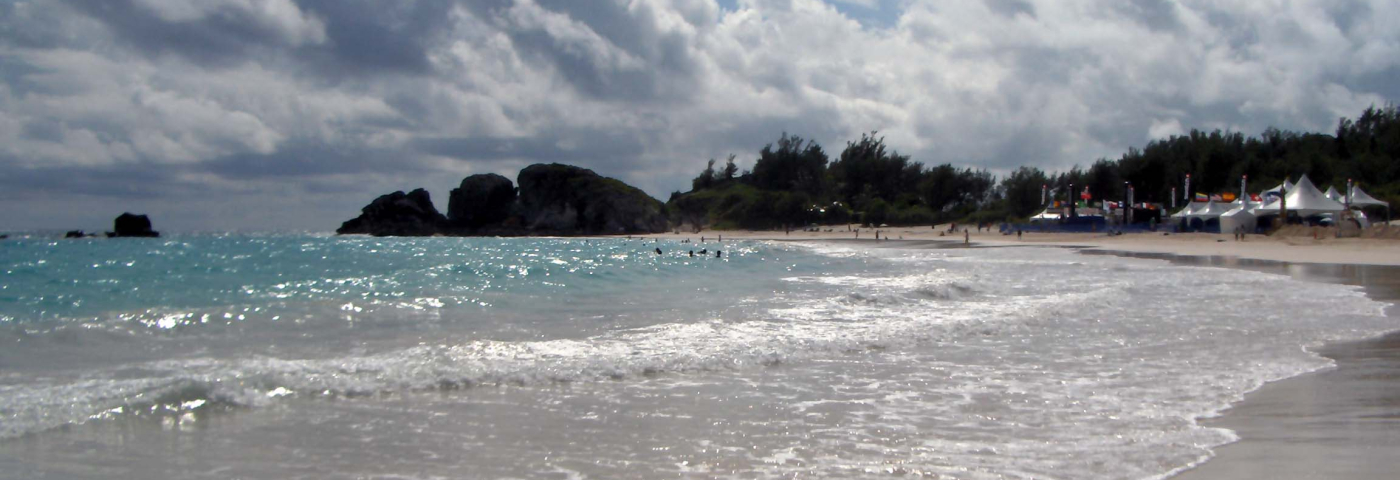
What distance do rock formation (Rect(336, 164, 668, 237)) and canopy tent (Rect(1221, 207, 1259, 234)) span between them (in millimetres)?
69474

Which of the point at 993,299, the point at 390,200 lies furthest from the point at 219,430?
the point at 390,200

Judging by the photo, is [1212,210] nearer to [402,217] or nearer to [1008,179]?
[1008,179]

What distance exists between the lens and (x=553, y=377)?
8.61 m

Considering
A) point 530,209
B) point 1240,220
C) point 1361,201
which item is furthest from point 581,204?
point 1361,201

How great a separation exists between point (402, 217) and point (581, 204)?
86.0 ft

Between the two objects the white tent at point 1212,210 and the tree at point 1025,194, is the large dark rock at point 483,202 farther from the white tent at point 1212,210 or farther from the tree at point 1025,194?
the white tent at point 1212,210

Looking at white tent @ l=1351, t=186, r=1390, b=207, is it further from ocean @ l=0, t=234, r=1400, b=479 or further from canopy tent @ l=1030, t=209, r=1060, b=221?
ocean @ l=0, t=234, r=1400, b=479

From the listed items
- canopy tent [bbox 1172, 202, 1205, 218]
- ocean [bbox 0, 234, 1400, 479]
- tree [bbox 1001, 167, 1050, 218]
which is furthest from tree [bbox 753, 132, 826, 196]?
ocean [bbox 0, 234, 1400, 479]

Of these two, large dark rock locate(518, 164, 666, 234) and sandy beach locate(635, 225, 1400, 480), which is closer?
sandy beach locate(635, 225, 1400, 480)

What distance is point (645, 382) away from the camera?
8484mm

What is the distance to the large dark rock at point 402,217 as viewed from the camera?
119 metres

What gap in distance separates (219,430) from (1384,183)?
8605 centimetres

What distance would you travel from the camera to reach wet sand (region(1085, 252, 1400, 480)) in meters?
5.04

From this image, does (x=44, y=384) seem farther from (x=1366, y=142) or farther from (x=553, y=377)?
(x=1366, y=142)
